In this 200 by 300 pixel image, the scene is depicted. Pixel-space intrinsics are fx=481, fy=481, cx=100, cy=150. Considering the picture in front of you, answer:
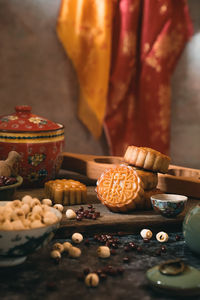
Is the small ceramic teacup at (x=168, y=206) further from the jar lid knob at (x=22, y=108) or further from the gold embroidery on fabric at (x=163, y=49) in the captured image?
the gold embroidery on fabric at (x=163, y=49)

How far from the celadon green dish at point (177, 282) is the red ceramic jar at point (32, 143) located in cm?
88

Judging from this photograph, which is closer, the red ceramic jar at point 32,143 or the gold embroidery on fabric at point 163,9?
the red ceramic jar at point 32,143

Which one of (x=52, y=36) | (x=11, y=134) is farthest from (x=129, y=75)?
(x=11, y=134)

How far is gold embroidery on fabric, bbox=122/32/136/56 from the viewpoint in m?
3.07

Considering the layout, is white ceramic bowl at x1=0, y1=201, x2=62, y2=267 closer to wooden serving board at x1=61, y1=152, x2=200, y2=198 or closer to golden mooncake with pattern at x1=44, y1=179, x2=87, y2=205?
golden mooncake with pattern at x1=44, y1=179, x2=87, y2=205

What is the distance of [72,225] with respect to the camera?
1.38 metres

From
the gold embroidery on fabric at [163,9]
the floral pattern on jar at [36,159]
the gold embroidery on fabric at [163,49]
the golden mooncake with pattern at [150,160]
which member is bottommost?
the floral pattern on jar at [36,159]

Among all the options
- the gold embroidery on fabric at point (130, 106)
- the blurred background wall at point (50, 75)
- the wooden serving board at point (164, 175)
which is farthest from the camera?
the gold embroidery on fabric at point (130, 106)

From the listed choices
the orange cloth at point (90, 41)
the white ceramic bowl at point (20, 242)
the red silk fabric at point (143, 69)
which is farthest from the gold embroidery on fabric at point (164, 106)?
the white ceramic bowl at point (20, 242)

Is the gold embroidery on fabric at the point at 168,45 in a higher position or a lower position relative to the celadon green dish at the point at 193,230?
higher

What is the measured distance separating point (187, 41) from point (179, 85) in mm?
313

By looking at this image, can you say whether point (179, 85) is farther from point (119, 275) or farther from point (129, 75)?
point (119, 275)

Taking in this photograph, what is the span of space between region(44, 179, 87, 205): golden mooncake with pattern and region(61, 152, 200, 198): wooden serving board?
0.95ft

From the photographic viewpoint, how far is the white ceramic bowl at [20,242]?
3.50 ft
